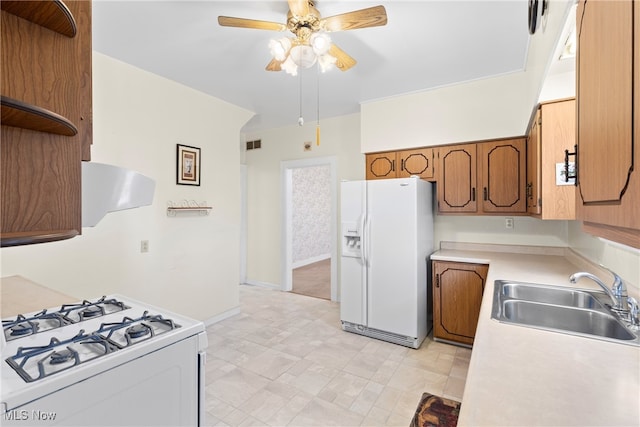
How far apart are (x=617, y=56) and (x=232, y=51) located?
2455 millimetres

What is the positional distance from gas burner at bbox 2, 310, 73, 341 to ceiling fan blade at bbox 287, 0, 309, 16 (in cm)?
192

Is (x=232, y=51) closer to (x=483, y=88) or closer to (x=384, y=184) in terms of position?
(x=384, y=184)

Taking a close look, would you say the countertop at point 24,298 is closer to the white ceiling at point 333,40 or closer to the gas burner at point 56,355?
the gas burner at point 56,355

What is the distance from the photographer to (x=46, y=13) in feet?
3.04

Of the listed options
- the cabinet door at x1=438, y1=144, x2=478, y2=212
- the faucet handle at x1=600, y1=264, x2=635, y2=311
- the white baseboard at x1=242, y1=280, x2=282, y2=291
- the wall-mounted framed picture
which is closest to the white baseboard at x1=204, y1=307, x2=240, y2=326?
the white baseboard at x1=242, y1=280, x2=282, y2=291

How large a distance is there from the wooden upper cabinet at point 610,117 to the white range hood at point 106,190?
1.46m

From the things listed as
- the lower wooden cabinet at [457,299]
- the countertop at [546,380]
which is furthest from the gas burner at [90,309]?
the lower wooden cabinet at [457,299]

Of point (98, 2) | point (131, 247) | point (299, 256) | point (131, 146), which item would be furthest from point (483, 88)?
point (299, 256)

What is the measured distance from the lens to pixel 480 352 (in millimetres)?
1069

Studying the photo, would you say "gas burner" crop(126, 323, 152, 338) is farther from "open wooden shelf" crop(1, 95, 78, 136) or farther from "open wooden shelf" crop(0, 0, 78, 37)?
"open wooden shelf" crop(0, 0, 78, 37)

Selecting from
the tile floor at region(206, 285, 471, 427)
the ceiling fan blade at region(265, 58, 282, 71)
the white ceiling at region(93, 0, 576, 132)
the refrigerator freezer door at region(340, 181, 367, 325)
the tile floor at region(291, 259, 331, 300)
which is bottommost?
the tile floor at region(206, 285, 471, 427)

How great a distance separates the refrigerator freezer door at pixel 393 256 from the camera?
2.87 m

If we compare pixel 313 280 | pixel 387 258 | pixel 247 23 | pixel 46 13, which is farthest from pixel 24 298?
pixel 313 280

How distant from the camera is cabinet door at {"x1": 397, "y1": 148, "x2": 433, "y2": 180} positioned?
3.26 meters
